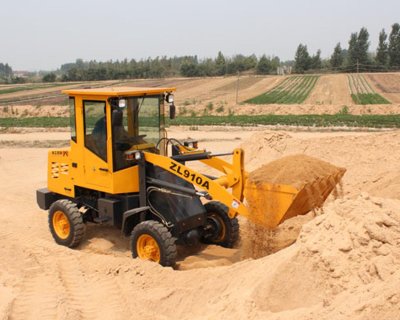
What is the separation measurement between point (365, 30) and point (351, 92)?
4763cm

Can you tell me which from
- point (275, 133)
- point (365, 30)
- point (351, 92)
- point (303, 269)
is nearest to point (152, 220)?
point (303, 269)

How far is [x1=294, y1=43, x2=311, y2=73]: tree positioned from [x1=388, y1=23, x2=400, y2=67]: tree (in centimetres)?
1202

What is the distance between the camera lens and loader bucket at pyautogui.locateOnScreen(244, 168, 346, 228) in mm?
6148

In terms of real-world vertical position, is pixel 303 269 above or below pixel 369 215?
below

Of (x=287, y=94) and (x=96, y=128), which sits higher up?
(x=96, y=128)

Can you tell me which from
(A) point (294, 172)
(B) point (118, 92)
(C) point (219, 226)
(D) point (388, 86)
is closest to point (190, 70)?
(D) point (388, 86)

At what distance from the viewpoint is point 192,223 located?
7.52m

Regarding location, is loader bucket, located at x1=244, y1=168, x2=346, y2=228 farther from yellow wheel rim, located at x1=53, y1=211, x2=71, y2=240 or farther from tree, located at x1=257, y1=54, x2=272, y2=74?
tree, located at x1=257, y1=54, x2=272, y2=74

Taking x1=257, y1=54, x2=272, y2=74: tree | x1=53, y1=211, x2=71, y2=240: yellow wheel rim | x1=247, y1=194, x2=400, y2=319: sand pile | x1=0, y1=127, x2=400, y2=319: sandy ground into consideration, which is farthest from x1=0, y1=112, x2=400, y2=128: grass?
x1=257, y1=54, x2=272, y2=74: tree

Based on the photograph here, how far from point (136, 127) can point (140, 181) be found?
841mm

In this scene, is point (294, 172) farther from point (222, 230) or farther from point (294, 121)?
point (294, 121)

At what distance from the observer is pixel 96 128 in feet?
25.3

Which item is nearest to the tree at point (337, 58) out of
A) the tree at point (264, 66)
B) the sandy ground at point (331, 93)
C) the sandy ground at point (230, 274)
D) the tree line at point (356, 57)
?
the tree line at point (356, 57)

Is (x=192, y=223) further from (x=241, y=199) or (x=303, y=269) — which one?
(x=303, y=269)
